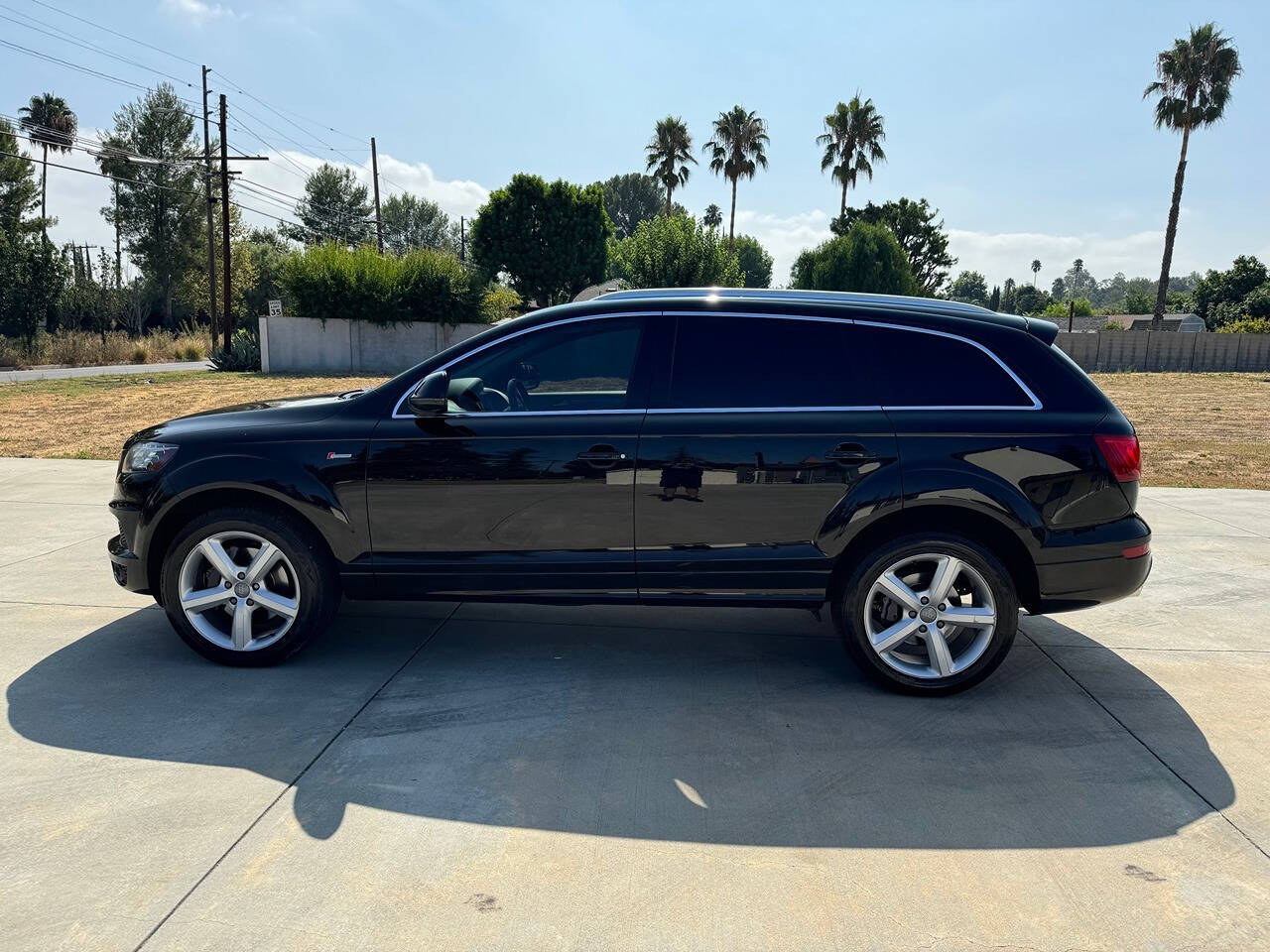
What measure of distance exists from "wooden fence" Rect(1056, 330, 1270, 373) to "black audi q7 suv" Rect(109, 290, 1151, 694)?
44.5 meters

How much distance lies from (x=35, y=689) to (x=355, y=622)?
1572 mm

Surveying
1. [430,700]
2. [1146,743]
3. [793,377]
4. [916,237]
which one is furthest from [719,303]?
[916,237]

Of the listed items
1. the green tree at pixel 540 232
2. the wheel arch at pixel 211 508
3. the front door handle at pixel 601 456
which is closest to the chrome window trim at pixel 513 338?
the front door handle at pixel 601 456

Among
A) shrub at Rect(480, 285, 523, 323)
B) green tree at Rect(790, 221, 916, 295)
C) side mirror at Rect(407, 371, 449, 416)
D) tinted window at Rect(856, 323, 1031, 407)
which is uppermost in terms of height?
green tree at Rect(790, 221, 916, 295)

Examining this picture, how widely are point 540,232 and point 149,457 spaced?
3760 cm

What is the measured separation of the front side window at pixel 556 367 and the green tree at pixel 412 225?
256ft

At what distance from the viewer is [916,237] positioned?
5731 centimetres

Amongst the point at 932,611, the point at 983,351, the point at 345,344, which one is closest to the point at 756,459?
the point at 932,611

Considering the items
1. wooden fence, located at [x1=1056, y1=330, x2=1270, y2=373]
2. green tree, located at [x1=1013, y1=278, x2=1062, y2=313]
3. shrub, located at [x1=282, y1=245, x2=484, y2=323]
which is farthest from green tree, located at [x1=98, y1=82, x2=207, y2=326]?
green tree, located at [x1=1013, y1=278, x2=1062, y2=313]

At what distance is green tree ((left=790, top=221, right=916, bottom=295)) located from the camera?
44062 mm

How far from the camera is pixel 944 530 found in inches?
162

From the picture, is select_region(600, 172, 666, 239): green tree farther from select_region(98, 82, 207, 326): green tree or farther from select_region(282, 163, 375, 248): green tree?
select_region(98, 82, 207, 326): green tree

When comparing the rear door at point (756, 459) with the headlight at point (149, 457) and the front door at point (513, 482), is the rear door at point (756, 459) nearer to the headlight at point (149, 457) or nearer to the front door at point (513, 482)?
the front door at point (513, 482)

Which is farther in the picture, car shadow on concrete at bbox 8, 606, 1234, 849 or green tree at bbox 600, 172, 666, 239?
green tree at bbox 600, 172, 666, 239
